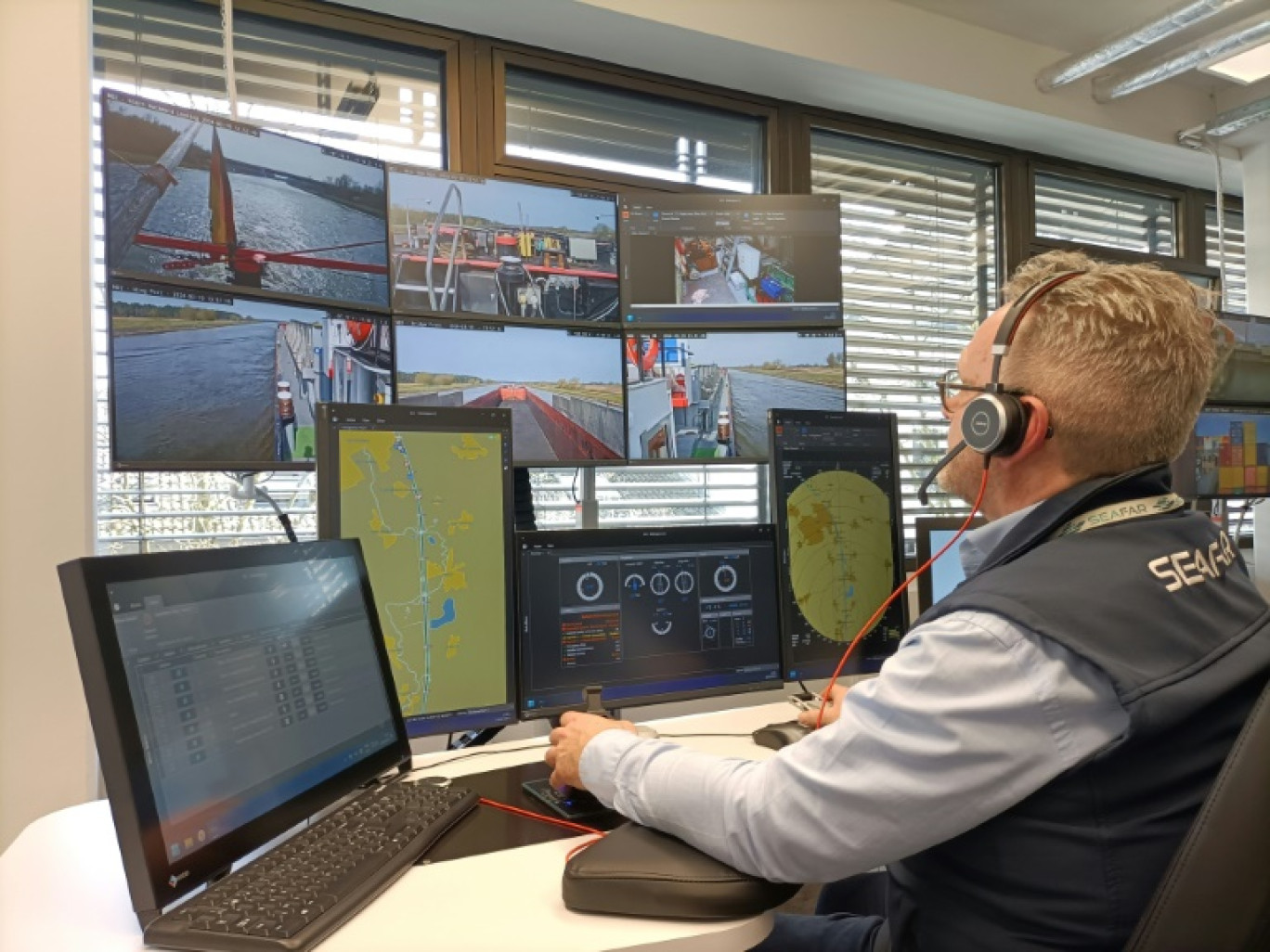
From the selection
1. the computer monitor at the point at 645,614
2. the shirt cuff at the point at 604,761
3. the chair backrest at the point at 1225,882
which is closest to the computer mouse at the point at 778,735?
the computer monitor at the point at 645,614

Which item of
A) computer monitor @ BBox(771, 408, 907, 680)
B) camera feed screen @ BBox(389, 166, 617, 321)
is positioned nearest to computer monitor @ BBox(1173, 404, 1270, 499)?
computer monitor @ BBox(771, 408, 907, 680)

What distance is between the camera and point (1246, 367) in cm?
318

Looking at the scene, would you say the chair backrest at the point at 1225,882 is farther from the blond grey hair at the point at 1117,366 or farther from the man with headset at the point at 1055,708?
the blond grey hair at the point at 1117,366

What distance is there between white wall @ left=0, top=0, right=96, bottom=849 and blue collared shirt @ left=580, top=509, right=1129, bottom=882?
1.47 m

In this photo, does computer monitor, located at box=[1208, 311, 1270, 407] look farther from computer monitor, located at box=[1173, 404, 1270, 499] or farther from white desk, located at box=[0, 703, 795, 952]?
white desk, located at box=[0, 703, 795, 952]

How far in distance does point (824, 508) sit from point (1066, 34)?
2.60 m

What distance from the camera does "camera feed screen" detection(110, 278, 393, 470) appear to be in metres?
1.69

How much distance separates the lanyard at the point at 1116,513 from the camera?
3.30 feet

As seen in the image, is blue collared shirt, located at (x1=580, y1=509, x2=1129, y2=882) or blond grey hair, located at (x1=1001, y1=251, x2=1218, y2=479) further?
blond grey hair, located at (x1=1001, y1=251, x2=1218, y2=479)

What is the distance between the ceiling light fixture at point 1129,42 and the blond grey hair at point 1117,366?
92.7 inches

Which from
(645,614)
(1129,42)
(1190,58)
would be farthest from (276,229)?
(1190,58)

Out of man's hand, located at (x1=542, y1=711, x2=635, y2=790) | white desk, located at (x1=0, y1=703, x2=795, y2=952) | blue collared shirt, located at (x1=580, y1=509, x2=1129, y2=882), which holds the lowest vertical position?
white desk, located at (x1=0, y1=703, x2=795, y2=952)

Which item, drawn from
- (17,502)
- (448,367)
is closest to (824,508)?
(448,367)

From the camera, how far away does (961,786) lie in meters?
0.87
